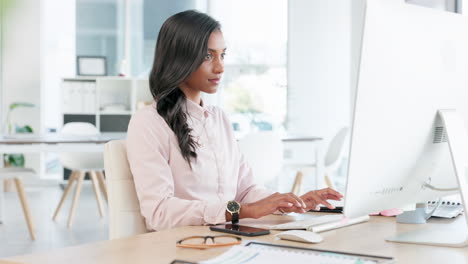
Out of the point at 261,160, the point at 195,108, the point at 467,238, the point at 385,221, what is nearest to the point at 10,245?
the point at 261,160

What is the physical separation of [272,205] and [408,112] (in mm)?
461

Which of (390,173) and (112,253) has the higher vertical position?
(390,173)

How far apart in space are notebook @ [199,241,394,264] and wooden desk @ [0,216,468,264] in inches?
1.8

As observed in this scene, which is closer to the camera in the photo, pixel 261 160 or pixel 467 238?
pixel 467 238

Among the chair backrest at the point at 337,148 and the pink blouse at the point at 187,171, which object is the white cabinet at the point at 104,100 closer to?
the chair backrest at the point at 337,148

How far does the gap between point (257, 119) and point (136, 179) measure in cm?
579

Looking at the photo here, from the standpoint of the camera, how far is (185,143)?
1771mm

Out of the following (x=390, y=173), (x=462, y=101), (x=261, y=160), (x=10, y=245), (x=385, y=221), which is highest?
(x=462, y=101)

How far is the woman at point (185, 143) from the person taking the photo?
1.66 metres

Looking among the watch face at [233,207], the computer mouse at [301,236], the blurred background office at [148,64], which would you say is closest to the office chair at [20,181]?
the blurred background office at [148,64]

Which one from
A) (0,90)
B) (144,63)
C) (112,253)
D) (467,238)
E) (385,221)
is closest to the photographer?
(112,253)

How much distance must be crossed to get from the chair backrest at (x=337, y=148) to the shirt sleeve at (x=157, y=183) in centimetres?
397

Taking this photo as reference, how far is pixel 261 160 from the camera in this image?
4.44 meters

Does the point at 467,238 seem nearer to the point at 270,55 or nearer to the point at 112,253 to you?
the point at 112,253
